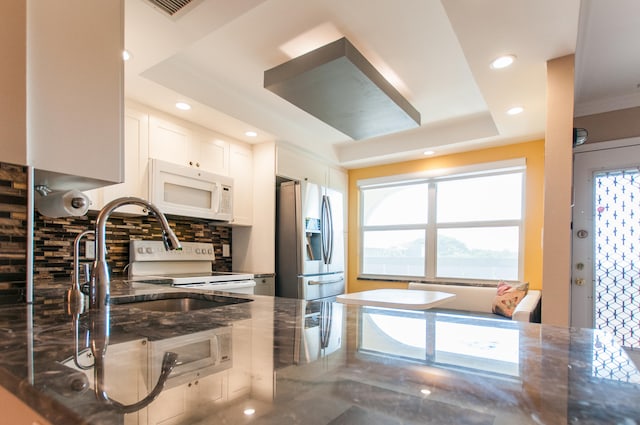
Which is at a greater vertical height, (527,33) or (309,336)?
(527,33)

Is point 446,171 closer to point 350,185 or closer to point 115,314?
point 350,185

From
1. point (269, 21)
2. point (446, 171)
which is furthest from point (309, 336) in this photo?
point (446, 171)

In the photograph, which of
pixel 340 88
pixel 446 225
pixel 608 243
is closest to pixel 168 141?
pixel 340 88

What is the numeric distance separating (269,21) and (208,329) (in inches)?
75.2

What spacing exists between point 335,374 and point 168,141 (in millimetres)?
2898

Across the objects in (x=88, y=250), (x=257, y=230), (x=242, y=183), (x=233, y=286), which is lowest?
(x=233, y=286)

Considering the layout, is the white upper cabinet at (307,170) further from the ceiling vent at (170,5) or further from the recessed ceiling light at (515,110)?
the recessed ceiling light at (515,110)

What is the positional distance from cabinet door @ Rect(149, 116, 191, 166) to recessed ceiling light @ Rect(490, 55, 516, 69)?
8.17 feet

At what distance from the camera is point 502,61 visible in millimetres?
2102

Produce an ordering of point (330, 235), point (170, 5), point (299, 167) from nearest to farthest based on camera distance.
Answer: point (170, 5), point (299, 167), point (330, 235)

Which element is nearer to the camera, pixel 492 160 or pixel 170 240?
pixel 170 240

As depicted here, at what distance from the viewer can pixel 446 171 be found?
4.12 m

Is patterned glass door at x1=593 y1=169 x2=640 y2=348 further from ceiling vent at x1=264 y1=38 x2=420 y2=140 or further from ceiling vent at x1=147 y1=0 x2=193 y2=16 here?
ceiling vent at x1=147 y1=0 x2=193 y2=16

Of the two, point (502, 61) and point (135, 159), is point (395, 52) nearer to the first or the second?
point (502, 61)
